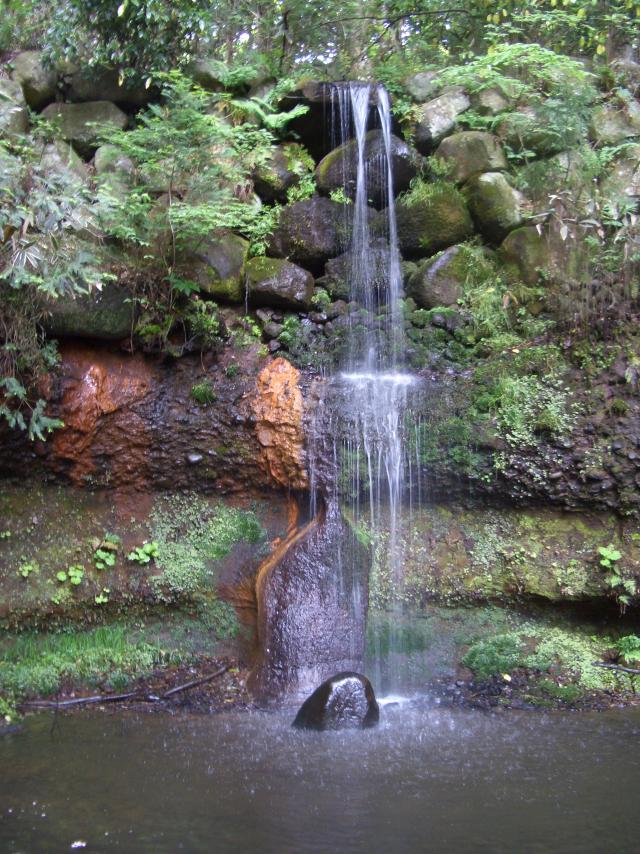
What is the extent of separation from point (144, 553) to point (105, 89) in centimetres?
611

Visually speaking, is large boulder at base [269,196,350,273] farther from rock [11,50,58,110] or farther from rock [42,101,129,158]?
rock [11,50,58,110]

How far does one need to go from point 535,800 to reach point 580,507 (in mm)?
→ 3525

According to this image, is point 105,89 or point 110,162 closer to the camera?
point 110,162

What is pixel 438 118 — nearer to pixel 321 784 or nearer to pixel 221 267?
pixel 221 267

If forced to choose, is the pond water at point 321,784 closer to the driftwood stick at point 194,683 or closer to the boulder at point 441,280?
the driftwood stick at point 194,683

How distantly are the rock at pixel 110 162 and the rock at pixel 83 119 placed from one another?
0.40 m

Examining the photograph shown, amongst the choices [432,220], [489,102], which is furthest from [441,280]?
[489,102]

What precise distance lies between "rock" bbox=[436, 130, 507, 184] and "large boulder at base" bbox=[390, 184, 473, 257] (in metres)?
0.34

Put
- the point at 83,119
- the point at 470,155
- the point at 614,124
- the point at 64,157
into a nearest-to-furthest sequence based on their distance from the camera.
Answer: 1. the point at 64,157
2. the point at 83,119
3. the point at 470,155
4. the point at 614,124

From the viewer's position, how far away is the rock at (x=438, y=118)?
9.95 m

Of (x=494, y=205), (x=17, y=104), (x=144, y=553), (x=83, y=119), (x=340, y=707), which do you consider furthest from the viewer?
(x=83, y=119)

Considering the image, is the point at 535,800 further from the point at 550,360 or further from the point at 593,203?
the point at 593,203

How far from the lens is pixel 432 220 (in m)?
9.32

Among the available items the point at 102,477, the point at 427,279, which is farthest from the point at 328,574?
the point at 427,279
